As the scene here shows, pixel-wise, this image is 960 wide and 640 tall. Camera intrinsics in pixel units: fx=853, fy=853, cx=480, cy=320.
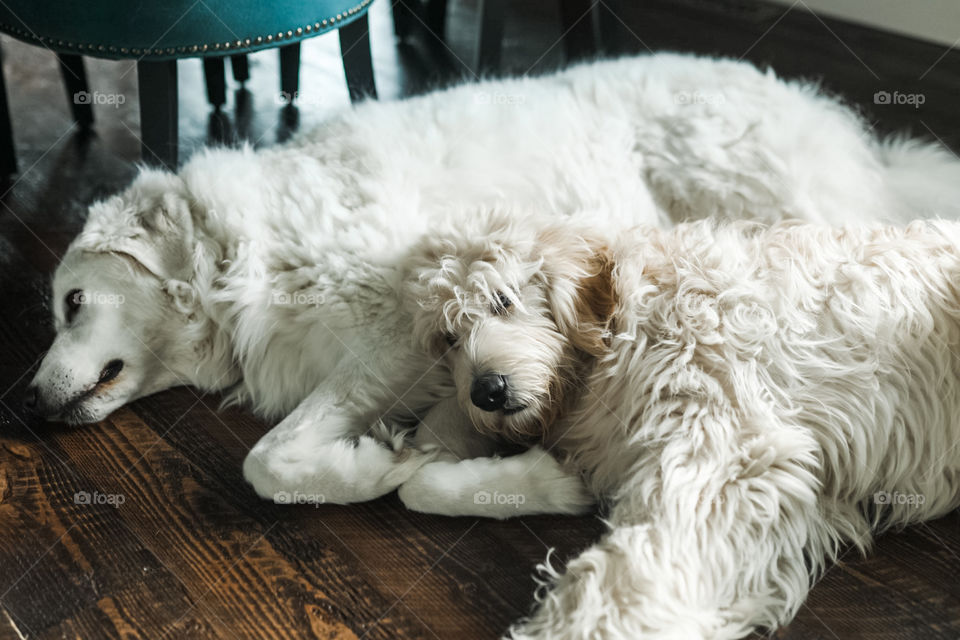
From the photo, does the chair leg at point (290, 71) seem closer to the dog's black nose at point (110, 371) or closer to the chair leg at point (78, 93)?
the chair leg at point (78, 93)

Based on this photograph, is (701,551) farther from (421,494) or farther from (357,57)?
(357,57)

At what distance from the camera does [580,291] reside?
1.79 meters

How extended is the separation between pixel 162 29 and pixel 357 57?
2.61ft

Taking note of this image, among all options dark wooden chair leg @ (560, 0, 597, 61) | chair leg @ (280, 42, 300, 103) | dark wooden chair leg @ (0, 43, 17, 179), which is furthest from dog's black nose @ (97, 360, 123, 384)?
dark wooden chair leg @ (560, 0, 597, 61)

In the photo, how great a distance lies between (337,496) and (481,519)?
0.31 metres

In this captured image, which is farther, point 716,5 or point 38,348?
point 716,5

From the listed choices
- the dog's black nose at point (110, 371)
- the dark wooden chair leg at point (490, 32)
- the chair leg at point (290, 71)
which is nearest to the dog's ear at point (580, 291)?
the dog's black nose at point (110, 371)

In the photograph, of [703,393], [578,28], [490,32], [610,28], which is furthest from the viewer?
[610,28]

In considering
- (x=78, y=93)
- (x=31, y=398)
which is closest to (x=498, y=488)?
(x=31, y=398)

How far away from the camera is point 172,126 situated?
2.88 metres

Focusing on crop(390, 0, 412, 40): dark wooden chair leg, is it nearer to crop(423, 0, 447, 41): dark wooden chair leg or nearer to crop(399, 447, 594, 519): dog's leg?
crop(423, 0, 447, 41): dark wooden chair leg

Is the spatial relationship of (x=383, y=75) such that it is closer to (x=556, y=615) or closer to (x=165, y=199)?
(x=165, y=199)

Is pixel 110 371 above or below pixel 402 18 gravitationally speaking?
below

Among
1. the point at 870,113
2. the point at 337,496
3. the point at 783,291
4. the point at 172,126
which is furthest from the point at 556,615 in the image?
the point at 870,113
